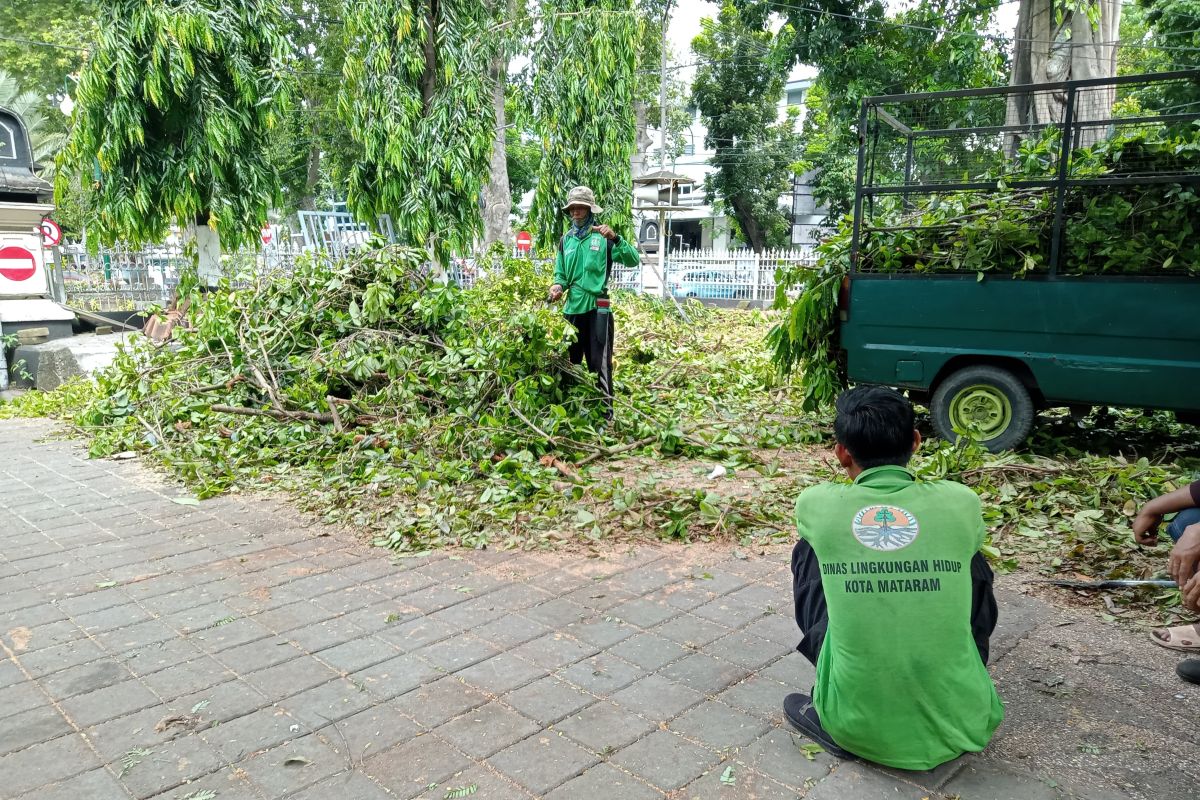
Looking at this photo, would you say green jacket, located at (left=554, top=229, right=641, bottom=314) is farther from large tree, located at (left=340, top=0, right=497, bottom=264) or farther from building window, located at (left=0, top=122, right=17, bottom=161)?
building window, located at (left=0, top=122, right=17, bottom=161)

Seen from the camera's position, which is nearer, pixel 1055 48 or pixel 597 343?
pixel 597 343

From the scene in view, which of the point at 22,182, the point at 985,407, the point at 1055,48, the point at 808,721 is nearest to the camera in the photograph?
the point at 808,721

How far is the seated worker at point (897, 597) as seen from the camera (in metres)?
2.35

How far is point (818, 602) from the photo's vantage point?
2.64 meters

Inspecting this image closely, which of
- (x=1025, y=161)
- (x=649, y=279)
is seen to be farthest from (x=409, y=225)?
(x=1025, y=161)

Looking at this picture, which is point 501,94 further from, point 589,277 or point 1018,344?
point 1018,344

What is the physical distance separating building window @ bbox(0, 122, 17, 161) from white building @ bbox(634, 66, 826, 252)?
12.1 metres

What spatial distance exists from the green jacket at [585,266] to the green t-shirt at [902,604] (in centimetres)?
482

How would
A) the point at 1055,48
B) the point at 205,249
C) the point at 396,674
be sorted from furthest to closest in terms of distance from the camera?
the point at 205,249
the point at 1055,48
the point at 396,674

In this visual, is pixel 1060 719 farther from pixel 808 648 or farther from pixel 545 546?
pixel 545 546

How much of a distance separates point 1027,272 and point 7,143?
1162cm

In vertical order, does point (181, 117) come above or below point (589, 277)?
above

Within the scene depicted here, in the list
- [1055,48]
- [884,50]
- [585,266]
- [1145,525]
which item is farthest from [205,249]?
[884,50]

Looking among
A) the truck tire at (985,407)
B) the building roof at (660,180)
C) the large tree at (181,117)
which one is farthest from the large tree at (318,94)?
the truck tire at (985,407)
